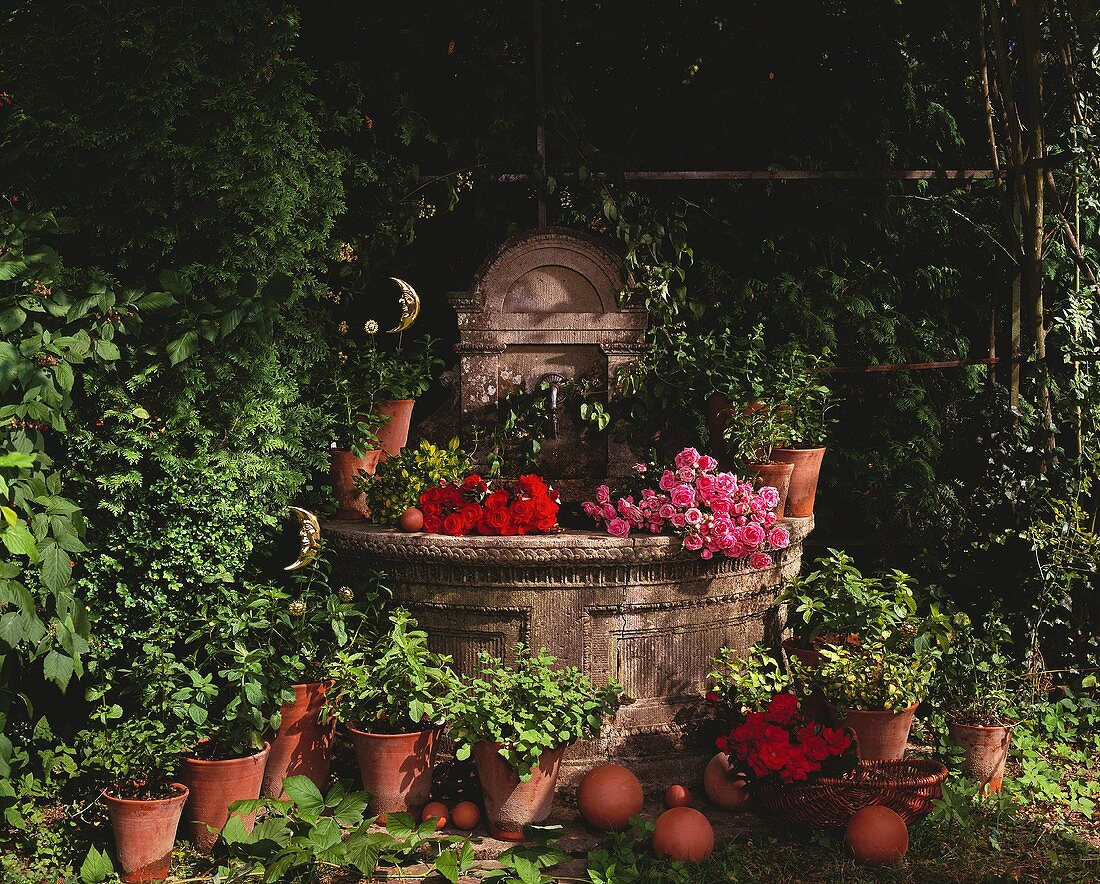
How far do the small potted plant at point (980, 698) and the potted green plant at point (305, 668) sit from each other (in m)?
2.39

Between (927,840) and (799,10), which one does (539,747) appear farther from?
(799,10)

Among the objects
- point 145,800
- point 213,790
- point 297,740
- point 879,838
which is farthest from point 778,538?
point 145,800

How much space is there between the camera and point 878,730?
4.28m

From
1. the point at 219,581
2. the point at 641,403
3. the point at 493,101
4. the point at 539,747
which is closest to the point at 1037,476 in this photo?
the point at 641,403

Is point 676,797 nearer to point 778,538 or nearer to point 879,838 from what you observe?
point 879,838

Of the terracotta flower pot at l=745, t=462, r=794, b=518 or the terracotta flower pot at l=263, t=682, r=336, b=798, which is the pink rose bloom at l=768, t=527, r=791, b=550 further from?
the terracotta flower pot at l=263, t=682, r=336, b=798

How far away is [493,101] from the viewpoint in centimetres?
516

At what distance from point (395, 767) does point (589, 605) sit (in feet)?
3.04

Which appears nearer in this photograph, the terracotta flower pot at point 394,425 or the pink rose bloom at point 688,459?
the pink rose bloom at point 688,459

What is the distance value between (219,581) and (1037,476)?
11.5 ft

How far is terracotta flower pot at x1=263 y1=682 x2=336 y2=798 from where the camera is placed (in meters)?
4.02

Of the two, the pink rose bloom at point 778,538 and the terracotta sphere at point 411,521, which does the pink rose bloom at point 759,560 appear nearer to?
the pink rose bloom at point 778,538

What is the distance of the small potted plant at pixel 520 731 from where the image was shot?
12.5 feet

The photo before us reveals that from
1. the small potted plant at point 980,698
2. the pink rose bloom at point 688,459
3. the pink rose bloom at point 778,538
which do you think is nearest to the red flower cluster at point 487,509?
the pink rose bloom at point 688,459
